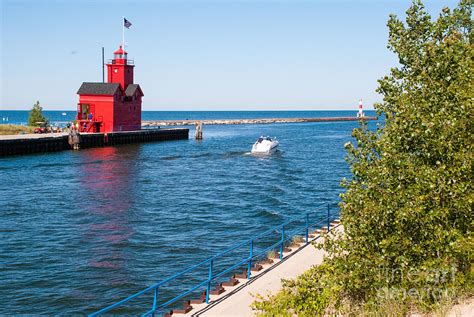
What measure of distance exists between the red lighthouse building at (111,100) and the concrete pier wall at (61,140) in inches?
77.3

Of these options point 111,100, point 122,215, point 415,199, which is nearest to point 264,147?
point 111,100

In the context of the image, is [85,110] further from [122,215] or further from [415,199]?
[415,199]

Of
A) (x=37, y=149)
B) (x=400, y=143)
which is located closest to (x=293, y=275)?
(x=400, y=143)

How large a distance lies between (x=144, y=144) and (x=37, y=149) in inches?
900

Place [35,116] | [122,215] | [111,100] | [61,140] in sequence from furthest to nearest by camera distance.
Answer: [35,116], [111,100], [61,140], [122,215]

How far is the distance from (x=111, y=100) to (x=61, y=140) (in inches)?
423

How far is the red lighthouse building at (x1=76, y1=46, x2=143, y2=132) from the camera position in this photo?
258 feet

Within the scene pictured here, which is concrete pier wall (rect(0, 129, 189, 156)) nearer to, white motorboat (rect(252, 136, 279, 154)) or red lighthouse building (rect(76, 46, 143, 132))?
red lighthouse building (rect(76, 46, 143, 132))

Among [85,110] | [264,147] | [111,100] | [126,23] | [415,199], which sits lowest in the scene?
[264,147]

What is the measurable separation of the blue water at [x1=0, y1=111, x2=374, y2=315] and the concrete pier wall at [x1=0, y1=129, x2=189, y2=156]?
279 cm

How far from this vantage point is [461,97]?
36.0ft

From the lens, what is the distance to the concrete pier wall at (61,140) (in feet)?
209

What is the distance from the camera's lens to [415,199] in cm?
1071

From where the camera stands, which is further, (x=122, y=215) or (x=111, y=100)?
(x=111, y=100)
